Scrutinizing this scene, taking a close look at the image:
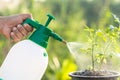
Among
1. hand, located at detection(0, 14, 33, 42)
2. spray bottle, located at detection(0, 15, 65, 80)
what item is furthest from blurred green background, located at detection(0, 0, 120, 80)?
spray bottle, located at detection(0, 15, 65, 80)

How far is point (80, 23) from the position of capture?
4.05m

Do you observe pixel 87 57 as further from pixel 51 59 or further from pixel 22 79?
pixel 51 59

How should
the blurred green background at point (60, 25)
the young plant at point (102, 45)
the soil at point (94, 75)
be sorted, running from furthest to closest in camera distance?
the blurred green background at point (60, 25)
the young plant at point (102, 45)
the soil at point (94, 75)

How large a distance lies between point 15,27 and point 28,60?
293 millimetres

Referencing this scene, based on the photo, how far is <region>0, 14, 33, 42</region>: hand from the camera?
165cm

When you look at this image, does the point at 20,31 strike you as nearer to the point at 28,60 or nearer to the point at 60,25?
the point at 28,60

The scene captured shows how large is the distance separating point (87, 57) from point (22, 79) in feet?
0.93

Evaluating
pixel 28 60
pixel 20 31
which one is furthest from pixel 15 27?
pixel 28 60

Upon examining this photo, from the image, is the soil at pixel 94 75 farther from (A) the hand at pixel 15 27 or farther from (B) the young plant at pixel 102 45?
(A) the hand at pixel 15 27

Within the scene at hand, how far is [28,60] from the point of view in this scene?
146 centimetres

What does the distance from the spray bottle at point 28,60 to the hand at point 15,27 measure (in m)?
0.14

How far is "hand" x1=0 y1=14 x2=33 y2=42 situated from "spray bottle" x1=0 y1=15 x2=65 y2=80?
→ 0.45 ft

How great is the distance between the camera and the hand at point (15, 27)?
1652 millimetres

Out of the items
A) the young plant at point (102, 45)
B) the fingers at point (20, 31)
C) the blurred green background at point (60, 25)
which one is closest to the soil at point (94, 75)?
the young plant at point (102, 45)
